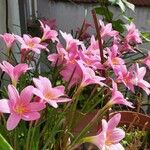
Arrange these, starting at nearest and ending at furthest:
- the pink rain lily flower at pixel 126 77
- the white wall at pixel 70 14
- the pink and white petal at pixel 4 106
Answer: the pink and white petal at pixel 4 106
the pink rain lily flower at pixel 126 77
the white wall at pixel 70 14

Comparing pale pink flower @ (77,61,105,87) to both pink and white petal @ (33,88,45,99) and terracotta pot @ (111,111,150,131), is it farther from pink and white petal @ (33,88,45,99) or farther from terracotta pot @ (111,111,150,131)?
terracotta pot @ (111,111,150,131)

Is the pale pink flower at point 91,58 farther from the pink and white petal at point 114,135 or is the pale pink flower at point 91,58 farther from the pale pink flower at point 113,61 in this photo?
the pink and white petal at point 114,135

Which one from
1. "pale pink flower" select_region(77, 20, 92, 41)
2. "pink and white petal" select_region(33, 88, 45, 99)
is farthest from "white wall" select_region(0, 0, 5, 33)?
"pink and white petal" select_region(33, 88, 45, 99)

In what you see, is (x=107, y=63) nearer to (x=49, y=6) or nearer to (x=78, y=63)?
(x=78, y=63)

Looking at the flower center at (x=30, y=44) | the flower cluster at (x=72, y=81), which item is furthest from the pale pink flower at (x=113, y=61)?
the flower center at (x=30, y=44)

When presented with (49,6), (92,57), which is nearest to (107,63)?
(92,57)

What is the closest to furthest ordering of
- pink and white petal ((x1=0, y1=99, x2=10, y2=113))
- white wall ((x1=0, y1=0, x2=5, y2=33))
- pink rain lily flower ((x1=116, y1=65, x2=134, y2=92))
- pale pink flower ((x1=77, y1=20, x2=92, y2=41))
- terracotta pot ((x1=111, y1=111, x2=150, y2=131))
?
pink and white petal ((x1=0, y1=99, x2=10, y2=113)) < pink rain lily flower ((x1=116, y1=65, x2=134, y2=92)) < terracotta pot ((x1=111, y1=111, x2=150, y2=131)) < pale pink flower ((x1=77, y1=20, x2=92, y2=41)) < white wall ((x1=0, y1=0, x2=5, y2=33))

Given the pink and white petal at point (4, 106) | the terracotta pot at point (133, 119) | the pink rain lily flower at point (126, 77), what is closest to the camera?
the pink and white petal at point (4, 106)
